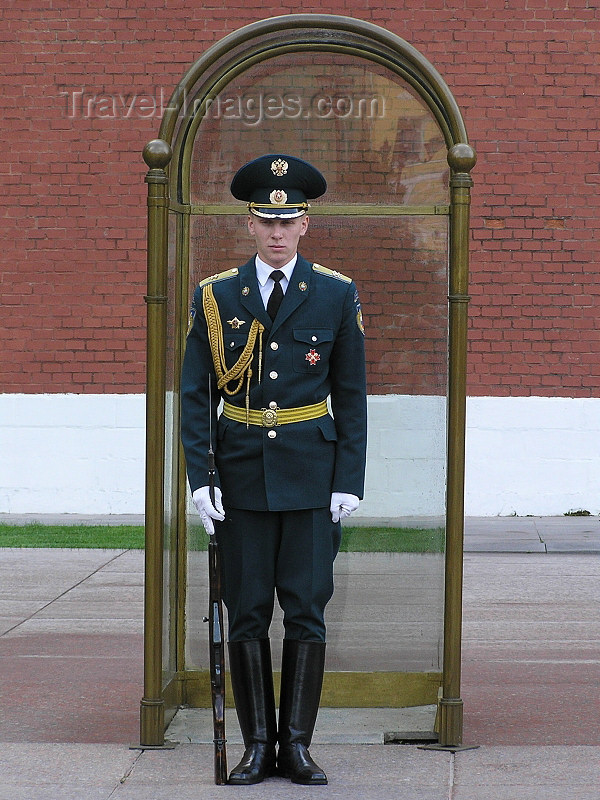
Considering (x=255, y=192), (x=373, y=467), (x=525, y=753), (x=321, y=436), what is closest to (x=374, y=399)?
(x=373, y=467)

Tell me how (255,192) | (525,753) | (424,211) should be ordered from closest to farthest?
(255,192) < (525,753) < (424,211)

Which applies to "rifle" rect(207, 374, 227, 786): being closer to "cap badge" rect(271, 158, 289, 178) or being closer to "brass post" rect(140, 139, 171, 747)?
"brass post" rect(140, 139, 171, 747)

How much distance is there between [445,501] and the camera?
15.7 ft

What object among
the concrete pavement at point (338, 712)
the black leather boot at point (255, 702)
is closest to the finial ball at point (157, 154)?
the black leather boot at point (255, 702)

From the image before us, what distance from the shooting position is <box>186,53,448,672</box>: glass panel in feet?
15.7

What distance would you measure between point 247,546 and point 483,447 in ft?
24.7

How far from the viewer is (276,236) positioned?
4168 millimetres

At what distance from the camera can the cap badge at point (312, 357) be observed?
13.9 ft

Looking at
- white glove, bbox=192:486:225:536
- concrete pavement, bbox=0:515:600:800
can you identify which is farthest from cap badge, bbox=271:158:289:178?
concrete pavement, bbox=0:515:600:800

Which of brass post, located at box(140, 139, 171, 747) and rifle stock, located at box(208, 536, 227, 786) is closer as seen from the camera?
rifle stock, located at box(208, 536, 227, 786)

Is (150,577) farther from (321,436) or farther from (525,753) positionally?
(525,753)

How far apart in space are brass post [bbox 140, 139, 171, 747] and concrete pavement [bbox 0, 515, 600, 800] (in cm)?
26

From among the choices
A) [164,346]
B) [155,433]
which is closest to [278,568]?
[155,433]

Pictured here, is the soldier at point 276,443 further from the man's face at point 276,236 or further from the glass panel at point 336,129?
the glass panel at point 336,129
